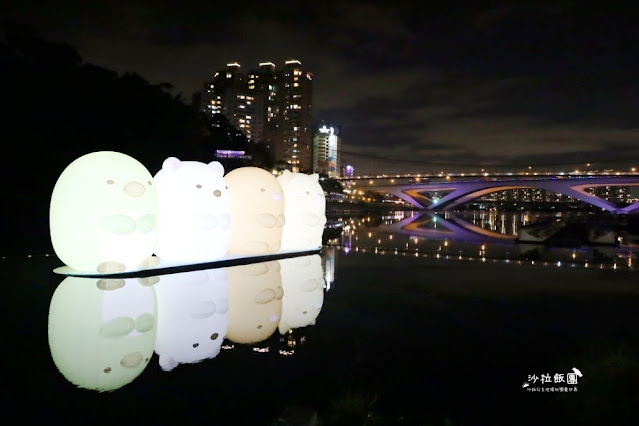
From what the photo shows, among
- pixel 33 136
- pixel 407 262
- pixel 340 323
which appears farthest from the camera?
pixel 33 136

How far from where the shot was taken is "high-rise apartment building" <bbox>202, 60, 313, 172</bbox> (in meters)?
122

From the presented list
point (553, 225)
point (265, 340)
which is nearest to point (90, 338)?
point (265, 340)

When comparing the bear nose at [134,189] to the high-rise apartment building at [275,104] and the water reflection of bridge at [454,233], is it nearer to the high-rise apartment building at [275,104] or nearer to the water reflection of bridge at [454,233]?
the water reflection of bridge at [454,233]

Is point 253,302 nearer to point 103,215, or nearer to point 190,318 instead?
point 190,318

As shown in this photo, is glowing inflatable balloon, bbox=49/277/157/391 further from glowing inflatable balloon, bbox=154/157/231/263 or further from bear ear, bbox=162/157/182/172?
bear ear, bbox=162/157/182/172

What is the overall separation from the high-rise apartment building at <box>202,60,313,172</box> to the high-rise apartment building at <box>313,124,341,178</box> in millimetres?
9239

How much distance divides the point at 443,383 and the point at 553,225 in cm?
2232

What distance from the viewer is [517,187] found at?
214 ft

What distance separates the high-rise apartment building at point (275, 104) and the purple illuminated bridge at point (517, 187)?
51516 millimetres

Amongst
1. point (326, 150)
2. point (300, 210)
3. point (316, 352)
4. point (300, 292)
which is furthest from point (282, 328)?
point (326, 150)

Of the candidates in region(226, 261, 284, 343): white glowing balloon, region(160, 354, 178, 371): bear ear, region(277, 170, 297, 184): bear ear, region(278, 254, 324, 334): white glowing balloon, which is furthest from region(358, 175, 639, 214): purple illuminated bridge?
region(160, 354, 178, 371): bear ear

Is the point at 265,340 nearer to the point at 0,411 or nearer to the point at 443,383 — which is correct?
the point at 443,383

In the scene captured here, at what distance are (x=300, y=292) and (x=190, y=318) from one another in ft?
8.48

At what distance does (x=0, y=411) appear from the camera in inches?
144
